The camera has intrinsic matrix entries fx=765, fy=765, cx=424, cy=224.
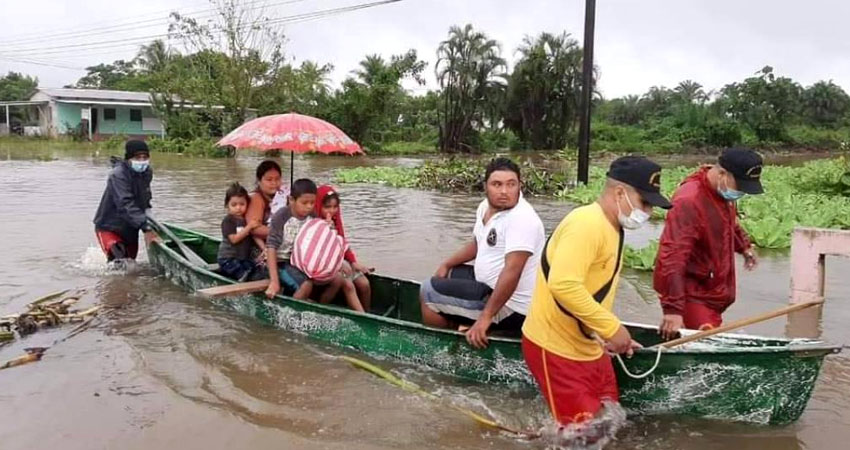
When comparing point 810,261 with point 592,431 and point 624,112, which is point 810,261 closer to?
point 592,431

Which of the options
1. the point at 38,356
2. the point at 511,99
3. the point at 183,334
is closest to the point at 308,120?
the point at 183,334

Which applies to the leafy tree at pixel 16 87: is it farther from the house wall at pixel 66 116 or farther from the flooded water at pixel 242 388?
the flooded water at pixel 242 388

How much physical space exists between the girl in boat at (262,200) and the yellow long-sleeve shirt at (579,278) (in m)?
3.98

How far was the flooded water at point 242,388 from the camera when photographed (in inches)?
179

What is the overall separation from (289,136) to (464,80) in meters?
39.9

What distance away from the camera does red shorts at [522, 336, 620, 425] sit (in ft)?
12.1

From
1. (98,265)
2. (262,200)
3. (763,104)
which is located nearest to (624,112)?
(763,104)

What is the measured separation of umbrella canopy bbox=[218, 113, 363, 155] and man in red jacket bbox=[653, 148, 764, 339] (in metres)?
3.30

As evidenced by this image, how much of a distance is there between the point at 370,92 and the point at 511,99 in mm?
10620

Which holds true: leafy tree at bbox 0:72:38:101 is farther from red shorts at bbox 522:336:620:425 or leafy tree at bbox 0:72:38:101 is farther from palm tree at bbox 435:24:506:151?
red shorts at bbox 522:336:620:425

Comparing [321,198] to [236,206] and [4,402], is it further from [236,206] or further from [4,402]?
[4,402]

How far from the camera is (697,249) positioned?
4.50 metres

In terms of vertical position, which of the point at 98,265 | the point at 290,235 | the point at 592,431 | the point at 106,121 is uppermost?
the point at 106,121

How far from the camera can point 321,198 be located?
6.12 meters
